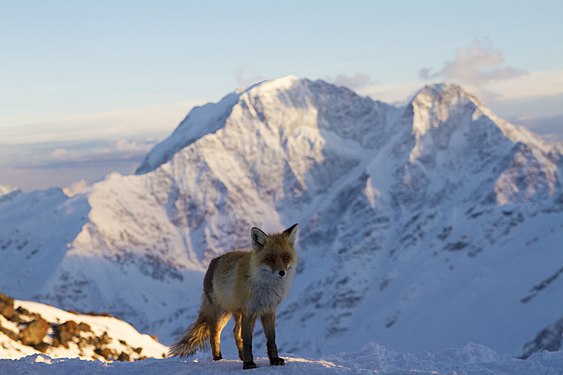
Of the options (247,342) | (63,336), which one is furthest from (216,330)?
(63,336)

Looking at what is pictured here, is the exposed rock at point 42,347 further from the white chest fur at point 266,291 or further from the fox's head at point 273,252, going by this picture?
the fox's head at point 273,252

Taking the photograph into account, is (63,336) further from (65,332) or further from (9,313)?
(9,313)

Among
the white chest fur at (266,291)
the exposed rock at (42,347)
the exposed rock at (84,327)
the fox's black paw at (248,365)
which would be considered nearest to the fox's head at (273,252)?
the white chest fur at (266,291)

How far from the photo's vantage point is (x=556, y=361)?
19.4 meters

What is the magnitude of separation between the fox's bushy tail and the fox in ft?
2.13

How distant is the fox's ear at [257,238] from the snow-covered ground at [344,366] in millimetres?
2720

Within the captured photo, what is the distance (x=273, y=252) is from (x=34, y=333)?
93.6ft

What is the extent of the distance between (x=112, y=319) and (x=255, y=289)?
3779 centimetres

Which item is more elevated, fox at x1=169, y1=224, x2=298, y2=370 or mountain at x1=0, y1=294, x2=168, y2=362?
fox at x1=169, y1=224, x2=298, y2=370

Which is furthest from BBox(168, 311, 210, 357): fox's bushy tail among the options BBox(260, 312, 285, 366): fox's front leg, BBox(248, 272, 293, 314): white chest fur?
BBox(248, 272, 293, 314): white chest fur

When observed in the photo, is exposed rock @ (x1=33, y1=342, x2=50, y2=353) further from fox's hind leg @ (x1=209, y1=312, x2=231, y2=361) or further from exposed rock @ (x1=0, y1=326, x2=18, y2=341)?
fox's hind leg @ (x1=209, y1=312, x2=231, y2=361)

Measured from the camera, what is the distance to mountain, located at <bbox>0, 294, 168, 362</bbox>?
4034 cm

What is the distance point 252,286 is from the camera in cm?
1680

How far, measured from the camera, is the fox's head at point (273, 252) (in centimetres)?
1623
